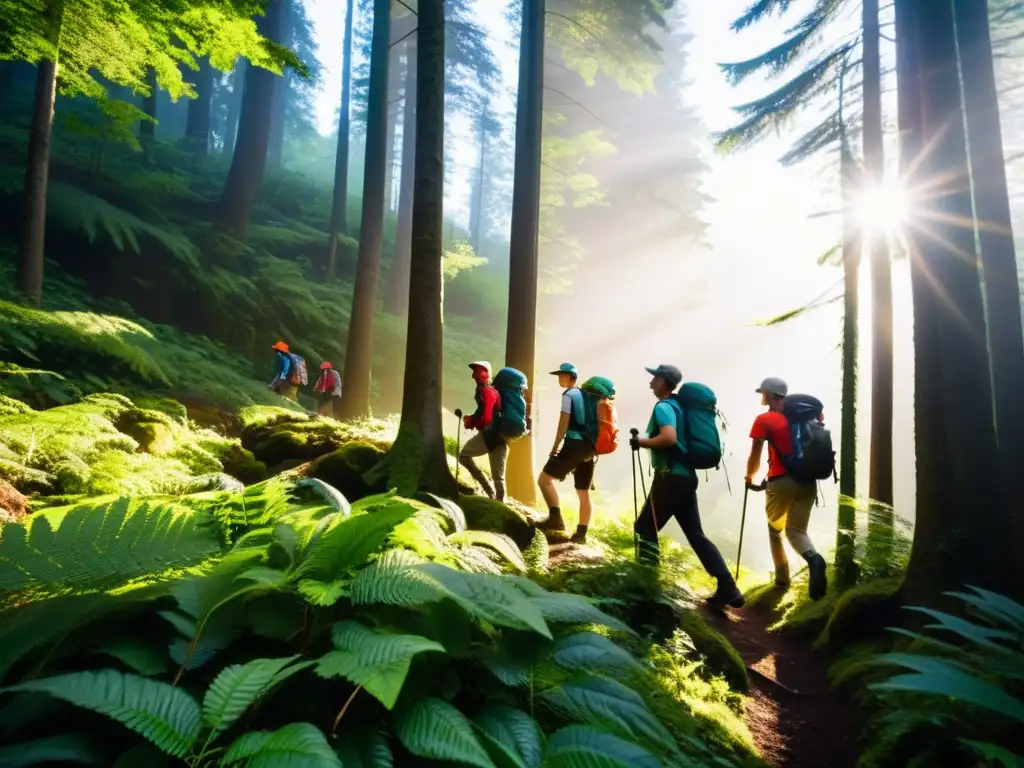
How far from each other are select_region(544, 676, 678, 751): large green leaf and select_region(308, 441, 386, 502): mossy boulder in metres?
4.11

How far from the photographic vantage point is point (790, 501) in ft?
20.6

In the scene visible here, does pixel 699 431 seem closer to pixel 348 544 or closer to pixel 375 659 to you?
pixel 348 544

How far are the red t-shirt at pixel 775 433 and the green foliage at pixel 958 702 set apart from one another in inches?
123

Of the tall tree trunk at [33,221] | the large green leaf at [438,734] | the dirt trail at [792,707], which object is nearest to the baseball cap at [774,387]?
the dirt trail at [792,707]

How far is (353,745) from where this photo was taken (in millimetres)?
1306

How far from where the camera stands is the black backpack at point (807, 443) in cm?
605

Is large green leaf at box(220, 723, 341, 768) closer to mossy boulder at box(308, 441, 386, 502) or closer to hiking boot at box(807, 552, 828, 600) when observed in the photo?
mossy boulder at box(308, 441, 386, 502)

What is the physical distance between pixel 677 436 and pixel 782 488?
1.86 meters

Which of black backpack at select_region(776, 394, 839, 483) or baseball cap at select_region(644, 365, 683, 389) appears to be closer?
baseball cap at select_region(644, 365, 683, 389)

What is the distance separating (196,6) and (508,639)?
23.3 ft

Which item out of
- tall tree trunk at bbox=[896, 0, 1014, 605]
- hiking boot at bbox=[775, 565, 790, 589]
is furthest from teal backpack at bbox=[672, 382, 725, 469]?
hiking boot at bbox=[775, 565, 790, 589]

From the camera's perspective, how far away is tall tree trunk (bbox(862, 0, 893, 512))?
333 inches

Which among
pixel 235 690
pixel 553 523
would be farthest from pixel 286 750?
pixel 553 523

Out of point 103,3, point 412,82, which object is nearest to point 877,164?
point 103,3
